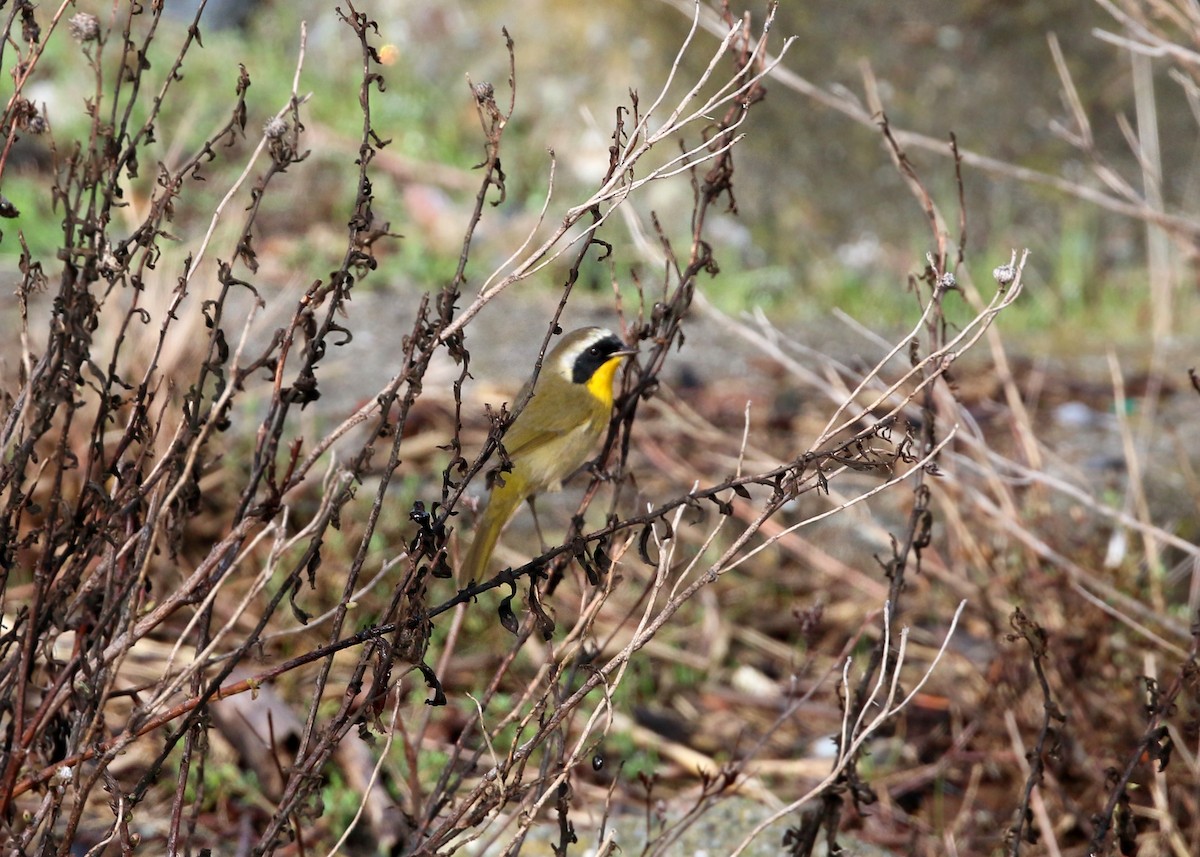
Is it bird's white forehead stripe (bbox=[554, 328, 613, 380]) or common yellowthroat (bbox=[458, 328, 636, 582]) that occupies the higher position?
bird's white forehead stripe (bbox=[554, 328, 613, 380])

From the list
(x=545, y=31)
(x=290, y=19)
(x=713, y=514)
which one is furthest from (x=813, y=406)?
(x=290, y=19)

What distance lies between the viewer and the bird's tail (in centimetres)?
337

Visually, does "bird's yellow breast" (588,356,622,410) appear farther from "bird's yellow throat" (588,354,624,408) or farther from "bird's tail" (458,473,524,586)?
"bird's tail" (458,473,524,586)

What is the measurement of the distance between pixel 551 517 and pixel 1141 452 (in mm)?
2397

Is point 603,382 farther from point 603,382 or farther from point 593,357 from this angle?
point 593,357

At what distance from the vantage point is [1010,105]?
8.09 metres

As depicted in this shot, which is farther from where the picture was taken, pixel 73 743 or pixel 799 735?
pixel 799 735

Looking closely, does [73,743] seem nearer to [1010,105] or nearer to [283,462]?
[283,462]

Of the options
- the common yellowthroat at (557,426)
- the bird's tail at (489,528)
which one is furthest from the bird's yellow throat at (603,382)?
the bird's tail at (489,528)

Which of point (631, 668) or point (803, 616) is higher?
point (631, 668)

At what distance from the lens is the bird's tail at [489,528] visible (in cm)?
337

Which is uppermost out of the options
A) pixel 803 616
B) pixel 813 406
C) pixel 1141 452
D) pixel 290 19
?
pixel 290 19

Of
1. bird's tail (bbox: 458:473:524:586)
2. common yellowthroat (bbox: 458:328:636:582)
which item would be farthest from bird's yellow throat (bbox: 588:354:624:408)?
bird's tail (bbox: 458:473:524:586)

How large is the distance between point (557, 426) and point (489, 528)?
0.43 meters
